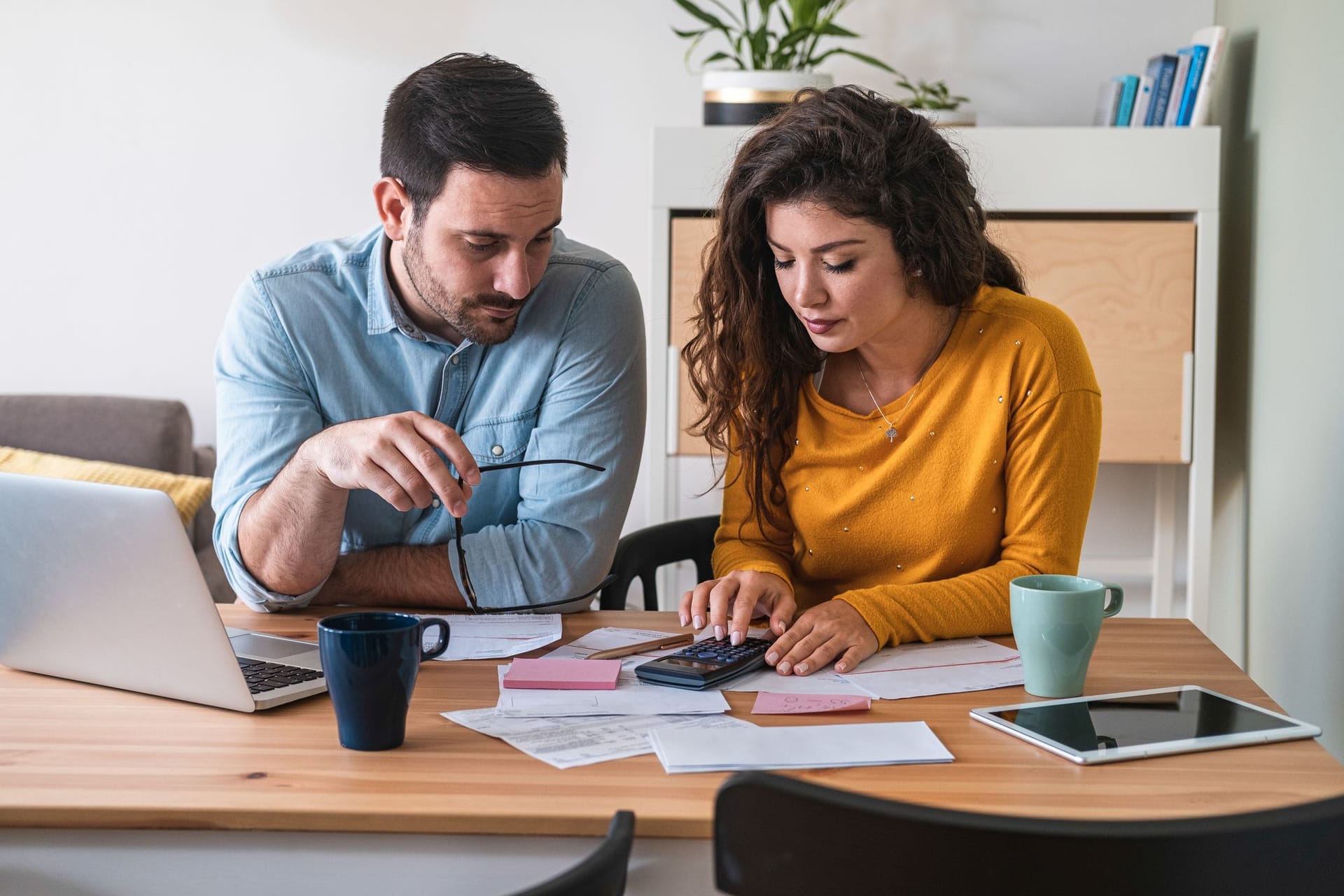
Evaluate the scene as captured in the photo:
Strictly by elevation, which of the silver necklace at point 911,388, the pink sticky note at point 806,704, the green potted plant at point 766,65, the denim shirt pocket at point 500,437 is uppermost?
the green potted plant at point 766,65

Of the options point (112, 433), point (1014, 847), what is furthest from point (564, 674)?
point (112, 433)

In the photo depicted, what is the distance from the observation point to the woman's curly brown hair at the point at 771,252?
146 centimetres

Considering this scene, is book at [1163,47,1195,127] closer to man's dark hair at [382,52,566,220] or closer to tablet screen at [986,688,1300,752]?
man's dark hair at [382,52,566,220]

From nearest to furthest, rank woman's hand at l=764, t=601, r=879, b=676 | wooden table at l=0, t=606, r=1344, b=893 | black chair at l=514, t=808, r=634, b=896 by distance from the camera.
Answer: black chair at l=514, t=808, r=634, b=896, wooden table at l=0, t=606, r=1344, b=893, woman's hand at l=764, t=601, r=879, b=676

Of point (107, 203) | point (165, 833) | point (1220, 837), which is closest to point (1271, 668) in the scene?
point (1220, 837)

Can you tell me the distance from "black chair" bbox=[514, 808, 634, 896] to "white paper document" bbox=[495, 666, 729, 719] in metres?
→ 0.27

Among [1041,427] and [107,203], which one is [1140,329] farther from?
[107,203]

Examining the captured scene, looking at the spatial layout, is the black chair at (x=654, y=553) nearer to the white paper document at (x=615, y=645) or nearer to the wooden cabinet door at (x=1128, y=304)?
the white paper document at (x=615, y=645)

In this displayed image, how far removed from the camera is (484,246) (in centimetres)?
151

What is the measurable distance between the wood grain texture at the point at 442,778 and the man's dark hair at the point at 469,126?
73 centimetres

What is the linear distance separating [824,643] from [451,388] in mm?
686

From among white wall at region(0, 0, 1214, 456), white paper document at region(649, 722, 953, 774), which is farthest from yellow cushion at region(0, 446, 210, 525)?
white paper document at region(649, 722, 953, 774)

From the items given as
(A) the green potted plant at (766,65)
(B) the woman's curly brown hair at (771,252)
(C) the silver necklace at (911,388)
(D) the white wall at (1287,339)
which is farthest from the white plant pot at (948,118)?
(C) the silver necklace at (911,388)

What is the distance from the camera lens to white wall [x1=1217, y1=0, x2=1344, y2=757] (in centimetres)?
190
